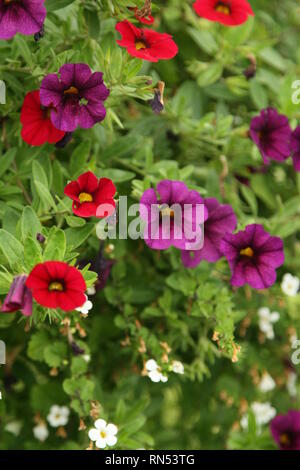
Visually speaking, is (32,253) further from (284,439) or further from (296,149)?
(284,439)

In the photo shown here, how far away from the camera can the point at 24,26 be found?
990 mm

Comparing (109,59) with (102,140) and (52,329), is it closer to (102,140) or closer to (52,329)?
(102,140)

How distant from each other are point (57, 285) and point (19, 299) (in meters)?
0.06

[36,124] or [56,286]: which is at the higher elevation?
[36,124]

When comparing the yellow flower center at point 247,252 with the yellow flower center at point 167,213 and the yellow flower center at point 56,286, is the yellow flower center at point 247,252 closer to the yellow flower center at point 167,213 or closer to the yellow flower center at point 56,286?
the yellow flower center at point 167,213

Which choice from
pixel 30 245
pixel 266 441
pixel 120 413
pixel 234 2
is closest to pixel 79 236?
pixel 30 245

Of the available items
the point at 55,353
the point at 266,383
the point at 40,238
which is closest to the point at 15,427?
the point at 55,353

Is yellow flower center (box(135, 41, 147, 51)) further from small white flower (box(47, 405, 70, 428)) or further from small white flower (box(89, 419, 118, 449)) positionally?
small white flower (box(47, 405, 70, 428))

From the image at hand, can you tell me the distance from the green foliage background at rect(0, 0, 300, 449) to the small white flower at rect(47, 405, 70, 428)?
3 centimetres

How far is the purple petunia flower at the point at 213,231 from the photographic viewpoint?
1.20 m

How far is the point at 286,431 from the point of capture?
142cm

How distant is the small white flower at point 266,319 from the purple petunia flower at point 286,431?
0.65 feet

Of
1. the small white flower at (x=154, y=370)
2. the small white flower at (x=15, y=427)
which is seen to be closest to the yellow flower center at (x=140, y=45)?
Result: the small white flower at (x=154, y=370)

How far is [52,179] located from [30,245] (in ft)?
0.97
